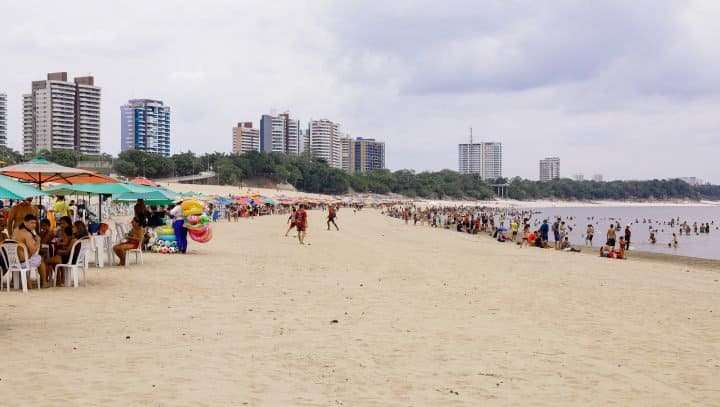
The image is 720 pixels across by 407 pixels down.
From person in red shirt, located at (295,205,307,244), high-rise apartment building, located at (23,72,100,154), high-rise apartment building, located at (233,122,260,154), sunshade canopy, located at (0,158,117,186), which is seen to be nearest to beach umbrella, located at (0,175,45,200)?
sunshade canopy, located at (0,158,117,186)

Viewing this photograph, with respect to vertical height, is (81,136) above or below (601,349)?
above

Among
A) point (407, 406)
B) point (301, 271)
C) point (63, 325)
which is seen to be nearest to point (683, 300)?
point (301, 271)

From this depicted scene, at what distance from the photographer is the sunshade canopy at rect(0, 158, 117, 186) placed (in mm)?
11570

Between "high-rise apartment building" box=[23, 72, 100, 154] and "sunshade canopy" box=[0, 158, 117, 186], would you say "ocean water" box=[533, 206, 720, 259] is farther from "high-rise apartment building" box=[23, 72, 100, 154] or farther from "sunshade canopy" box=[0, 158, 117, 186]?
"high-rise apartment building" box=[23, 72, 100, 154]

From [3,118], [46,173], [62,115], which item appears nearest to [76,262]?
[46,173]

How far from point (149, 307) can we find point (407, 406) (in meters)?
5.18

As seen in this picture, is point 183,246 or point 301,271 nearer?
point 301,271

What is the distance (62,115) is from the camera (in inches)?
4961

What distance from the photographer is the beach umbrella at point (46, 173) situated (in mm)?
11570

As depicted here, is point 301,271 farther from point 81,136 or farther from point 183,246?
point 81,136

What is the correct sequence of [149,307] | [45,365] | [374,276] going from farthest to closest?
1. [374,276]
2. [149,307]
3. [45,365]

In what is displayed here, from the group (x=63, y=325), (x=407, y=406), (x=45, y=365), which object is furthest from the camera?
(x=63, y=325)

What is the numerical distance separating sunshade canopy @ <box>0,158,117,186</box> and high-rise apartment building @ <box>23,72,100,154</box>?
120786 millimetres

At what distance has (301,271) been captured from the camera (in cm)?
1422
